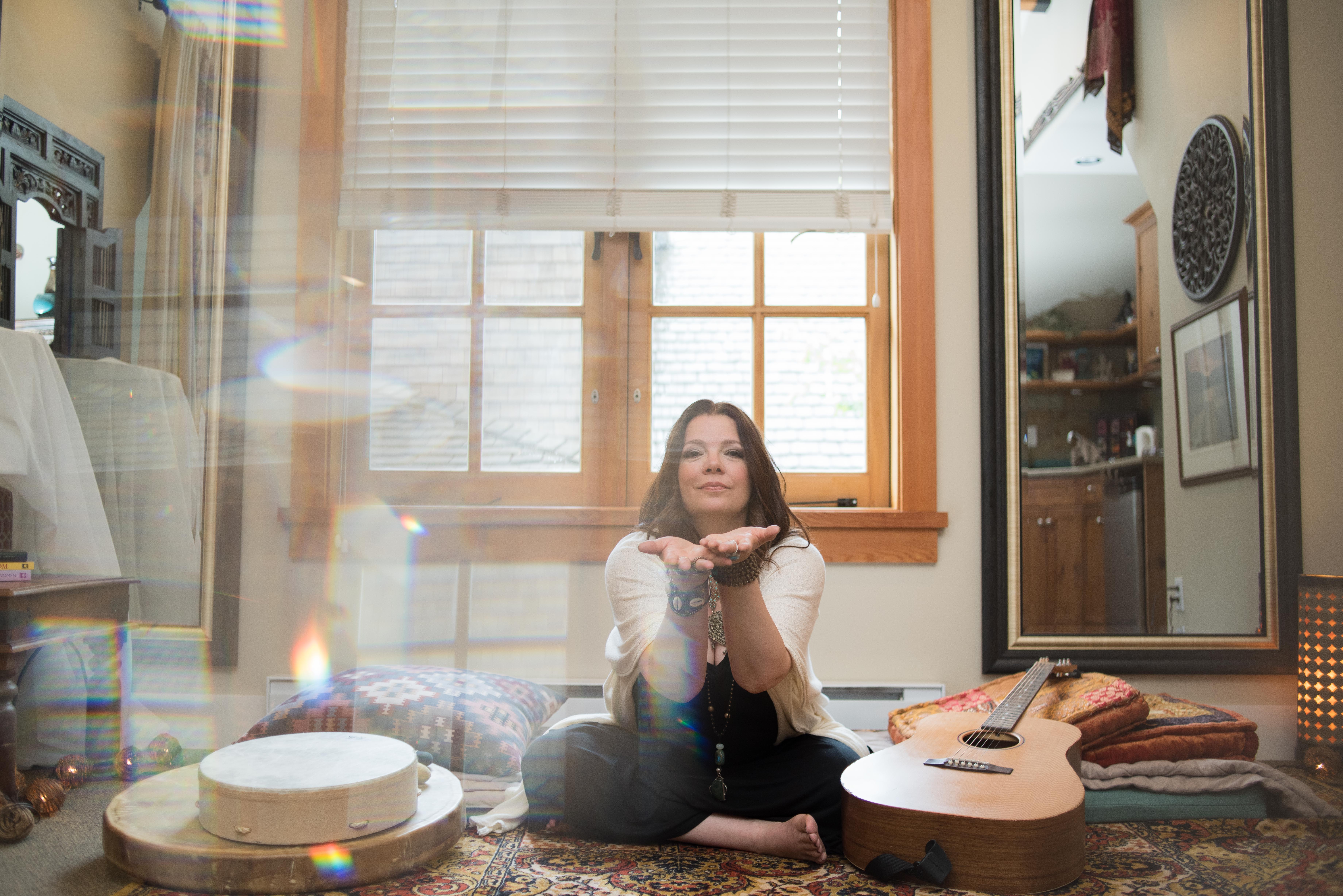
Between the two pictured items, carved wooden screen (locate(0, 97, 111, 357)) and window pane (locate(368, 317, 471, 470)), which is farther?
window pane (locate(368, 317, 471, 470))

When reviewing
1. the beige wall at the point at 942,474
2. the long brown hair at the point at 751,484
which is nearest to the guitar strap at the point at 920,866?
the long brown hair at the point at 751,484

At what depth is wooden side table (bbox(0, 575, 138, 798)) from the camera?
1436 millimetres

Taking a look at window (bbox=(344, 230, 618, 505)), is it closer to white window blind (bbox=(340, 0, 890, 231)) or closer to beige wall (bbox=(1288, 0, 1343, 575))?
white window blind (bbox=(340, 0, 890, 231))

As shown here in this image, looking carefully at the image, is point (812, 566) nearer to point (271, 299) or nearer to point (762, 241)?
point (762, 241)

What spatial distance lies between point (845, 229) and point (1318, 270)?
116cm

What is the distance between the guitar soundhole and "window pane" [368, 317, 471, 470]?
1189 millimetres

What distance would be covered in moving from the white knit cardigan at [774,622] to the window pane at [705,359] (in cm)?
78

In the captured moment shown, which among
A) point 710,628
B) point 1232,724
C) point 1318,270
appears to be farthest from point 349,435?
point 1318,270

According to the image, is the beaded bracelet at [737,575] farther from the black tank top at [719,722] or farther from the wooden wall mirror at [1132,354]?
the wooden wall mirror at [1132,354]

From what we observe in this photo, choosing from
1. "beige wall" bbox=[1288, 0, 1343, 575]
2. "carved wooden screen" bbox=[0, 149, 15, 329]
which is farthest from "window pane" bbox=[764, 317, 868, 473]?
"carved wooden screen" bbox=[0, 149, 15, 329]

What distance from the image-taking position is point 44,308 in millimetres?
1746

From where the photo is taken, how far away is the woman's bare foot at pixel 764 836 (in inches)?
49.6

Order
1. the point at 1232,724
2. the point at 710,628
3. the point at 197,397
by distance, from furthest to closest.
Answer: the point at 197,397
the point at 1232,724
the point at 710,628

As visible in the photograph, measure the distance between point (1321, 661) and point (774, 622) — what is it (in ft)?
4.58
